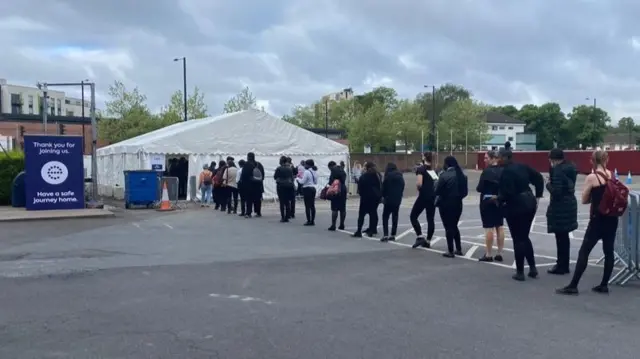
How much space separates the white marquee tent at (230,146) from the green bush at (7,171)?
4.58 m

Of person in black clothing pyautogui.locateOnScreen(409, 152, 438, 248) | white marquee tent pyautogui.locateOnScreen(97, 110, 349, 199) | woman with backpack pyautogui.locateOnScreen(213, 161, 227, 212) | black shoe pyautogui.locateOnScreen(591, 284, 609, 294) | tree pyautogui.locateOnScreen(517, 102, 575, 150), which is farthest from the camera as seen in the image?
tree pyautogui.locateOnScreen(517, 102, 575, 150)

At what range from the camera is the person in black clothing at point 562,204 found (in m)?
9.05

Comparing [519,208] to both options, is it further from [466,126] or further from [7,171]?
[466,126]

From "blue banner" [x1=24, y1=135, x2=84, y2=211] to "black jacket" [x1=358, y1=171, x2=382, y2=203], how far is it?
32.8 ft

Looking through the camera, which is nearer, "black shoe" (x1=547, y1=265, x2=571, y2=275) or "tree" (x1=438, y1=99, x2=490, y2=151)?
"black shoe" (x1=547, y1=265, x2=571, y2=275)

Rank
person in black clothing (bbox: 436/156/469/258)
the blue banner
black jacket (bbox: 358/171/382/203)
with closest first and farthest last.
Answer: person in black clothing (bbox: 436/156/469/258)
black jacket (bbox: 358/171/382/203)
the blue banner

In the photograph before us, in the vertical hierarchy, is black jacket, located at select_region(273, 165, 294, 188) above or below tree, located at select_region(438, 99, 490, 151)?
below

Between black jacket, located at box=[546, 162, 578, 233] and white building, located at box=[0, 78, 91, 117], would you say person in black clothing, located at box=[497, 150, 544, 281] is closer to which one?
black jacket, located at box=[546, 162, 578, 233]

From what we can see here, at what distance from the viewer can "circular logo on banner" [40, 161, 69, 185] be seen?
19.1 m

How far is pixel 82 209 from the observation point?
1955 centimetres

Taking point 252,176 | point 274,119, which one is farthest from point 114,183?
point 252,176

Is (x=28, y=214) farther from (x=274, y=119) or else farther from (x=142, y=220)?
(x=274, y=119)

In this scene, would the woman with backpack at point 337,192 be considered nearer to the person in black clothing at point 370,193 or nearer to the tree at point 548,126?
the person in black clothing at point 370,193

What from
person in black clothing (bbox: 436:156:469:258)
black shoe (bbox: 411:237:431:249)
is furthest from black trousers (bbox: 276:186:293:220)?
person in black clothing (bbox: 436:156:469:258)
